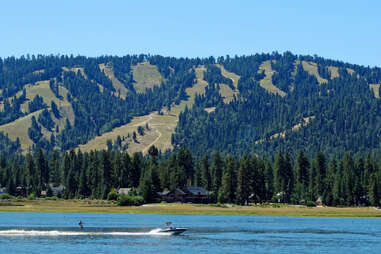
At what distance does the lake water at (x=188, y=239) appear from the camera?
95.0 m

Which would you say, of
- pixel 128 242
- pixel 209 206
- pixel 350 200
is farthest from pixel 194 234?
pixel 350 200

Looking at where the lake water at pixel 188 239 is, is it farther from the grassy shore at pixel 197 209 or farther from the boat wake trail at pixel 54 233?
the grassy shore at pixel 197 209

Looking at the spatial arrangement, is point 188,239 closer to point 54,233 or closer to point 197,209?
point 54,233

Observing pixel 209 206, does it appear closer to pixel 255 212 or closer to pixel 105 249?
pixel 255 212

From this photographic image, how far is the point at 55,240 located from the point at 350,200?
114419 millimetres

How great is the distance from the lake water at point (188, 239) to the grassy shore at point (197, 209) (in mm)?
38641

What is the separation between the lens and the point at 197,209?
186 meters

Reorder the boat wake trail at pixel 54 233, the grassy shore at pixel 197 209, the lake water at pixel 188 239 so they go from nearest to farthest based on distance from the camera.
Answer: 1. the lake water at pixel 188 239
2. the boat wake trail at pixel 54 233
3. the grassy shore at pixel 197 209

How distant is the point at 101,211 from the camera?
602 feet

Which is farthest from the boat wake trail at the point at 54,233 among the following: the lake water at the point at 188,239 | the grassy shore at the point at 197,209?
the grassy shore at the point at 197,209

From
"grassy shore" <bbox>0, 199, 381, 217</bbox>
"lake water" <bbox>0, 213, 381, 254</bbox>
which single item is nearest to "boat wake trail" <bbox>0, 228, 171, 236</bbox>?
"lake water" <bbox>0, 213, 381, 254</bbox>

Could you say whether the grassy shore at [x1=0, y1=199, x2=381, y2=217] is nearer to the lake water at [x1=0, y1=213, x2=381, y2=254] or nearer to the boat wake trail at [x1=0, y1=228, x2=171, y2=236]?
the lake water at [x1=0, y1=213, x2=381, y2=254]

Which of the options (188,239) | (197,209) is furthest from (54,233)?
(197,209)

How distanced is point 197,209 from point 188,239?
255ft
